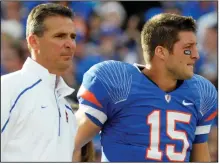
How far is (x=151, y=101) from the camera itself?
3.75m

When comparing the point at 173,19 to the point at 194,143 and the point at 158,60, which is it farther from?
the point at 194,143

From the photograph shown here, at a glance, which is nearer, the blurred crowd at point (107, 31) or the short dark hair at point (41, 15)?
the short dark hair at point (41, 15)

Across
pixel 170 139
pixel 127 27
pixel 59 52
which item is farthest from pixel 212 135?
pixel 59 52

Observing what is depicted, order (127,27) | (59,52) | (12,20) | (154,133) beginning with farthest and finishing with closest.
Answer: (127,27) → (12,20) → (154,133) → (59,52)

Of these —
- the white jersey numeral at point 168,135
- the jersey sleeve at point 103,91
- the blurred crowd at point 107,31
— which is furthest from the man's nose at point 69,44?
the blurred crowd at point 107,31

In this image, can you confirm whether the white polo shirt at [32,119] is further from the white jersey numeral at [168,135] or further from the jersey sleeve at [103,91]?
the white jersey numeral at [168,135]

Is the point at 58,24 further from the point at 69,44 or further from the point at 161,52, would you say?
the point at 161,52

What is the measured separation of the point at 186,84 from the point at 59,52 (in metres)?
1.10

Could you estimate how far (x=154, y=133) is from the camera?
369 cm

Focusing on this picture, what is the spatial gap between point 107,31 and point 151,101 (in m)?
4.00

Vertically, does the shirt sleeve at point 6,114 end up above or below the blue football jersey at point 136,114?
above

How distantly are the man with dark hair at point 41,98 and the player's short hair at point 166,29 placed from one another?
766mm

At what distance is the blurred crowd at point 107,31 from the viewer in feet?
22.6

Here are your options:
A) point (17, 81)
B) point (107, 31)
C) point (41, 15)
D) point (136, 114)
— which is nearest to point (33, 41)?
point (41, 15)
